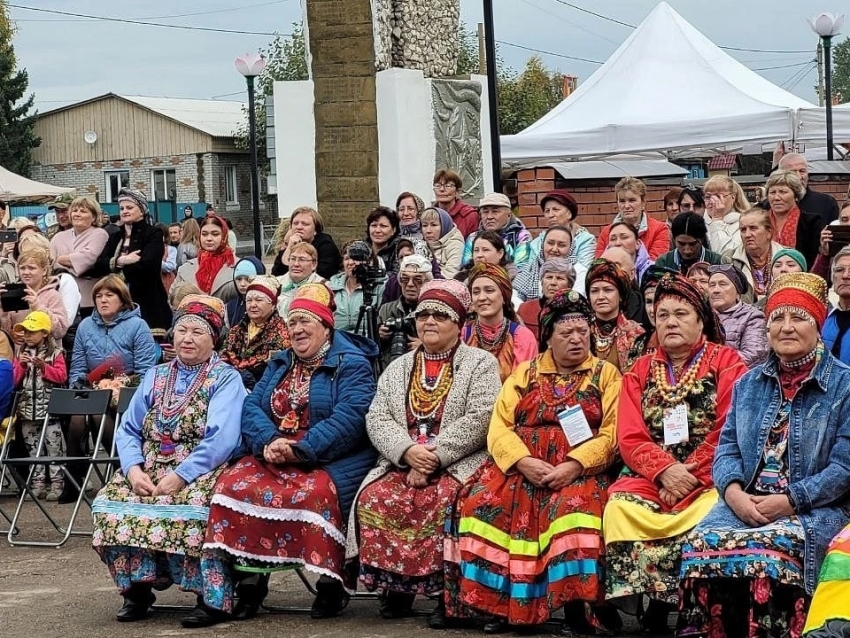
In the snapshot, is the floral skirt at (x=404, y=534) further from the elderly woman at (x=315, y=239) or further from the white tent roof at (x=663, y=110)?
the white tent roof at (x=663, y=110)

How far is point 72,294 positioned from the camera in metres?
10.1

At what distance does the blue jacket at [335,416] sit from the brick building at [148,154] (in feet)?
132

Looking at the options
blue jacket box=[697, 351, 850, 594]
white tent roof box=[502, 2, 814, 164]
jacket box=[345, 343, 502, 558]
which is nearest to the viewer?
blue jacket box=[697, 351, 850, 594]

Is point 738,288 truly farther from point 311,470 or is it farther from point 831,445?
point 311,470

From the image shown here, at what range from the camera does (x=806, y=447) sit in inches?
220

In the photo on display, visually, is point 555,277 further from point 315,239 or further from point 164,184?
point 164,184

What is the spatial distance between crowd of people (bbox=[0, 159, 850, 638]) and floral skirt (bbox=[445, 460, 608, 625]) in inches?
0.4

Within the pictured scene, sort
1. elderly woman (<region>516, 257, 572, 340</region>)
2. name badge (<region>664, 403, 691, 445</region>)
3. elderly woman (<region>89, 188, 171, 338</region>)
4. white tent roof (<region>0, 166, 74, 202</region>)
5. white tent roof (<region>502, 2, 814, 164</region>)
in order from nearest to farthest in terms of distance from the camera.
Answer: name badge (<region>664, 403, 691, 445</region>) < elderly woman (<region>516, 257, 572, 340</region>) < elderly woman (<region>89, 188, 171, 338</region>) < white tent roof (<region>502, 2, 814, 164</region>) < white tent roof (<region>0, 166, 74, 202</region>)

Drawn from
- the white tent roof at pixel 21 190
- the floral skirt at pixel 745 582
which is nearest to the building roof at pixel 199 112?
the white tent roof at pixel 21 190

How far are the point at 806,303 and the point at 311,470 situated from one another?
2523 mm

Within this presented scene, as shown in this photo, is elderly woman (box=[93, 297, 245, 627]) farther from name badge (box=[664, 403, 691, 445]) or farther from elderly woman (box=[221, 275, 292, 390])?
name badge (box=[664, 403, 691, 445])

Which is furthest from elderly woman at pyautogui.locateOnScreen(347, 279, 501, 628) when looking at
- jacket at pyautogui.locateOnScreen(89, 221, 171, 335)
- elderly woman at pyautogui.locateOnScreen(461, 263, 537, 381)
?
jacket at pyautogui.locateOnScreen(89, 221, 171, 335)

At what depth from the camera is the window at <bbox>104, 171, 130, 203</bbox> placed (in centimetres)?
5041

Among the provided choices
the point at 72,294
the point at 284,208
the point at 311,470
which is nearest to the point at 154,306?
the point at 72,294
